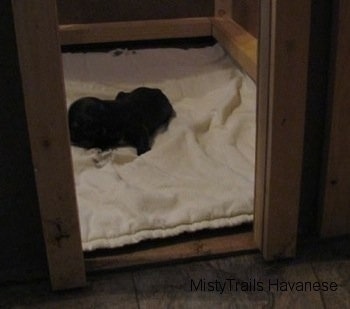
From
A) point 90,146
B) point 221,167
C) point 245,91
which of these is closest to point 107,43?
point 245,91

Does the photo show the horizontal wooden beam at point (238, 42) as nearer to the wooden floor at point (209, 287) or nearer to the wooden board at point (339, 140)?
the wooden board at point (339, 140)

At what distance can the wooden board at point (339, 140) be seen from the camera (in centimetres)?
129

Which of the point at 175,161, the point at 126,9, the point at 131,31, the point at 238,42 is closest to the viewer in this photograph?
the point at 175,161

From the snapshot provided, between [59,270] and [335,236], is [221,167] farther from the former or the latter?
[59,270]

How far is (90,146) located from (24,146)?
69 cm

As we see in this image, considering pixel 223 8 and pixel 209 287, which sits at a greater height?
pixel 223 8

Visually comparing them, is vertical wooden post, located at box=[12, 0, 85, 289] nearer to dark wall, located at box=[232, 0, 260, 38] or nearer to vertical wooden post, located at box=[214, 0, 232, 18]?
dark wall, located at box=[232, 0, 260, 38]

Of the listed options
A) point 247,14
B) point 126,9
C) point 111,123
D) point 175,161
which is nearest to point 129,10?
point 126,9

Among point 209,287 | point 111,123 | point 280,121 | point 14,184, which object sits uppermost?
point 280,121

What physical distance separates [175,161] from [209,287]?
569mm

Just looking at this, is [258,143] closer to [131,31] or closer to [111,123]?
[111,123]

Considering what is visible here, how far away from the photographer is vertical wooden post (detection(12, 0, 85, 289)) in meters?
1.11

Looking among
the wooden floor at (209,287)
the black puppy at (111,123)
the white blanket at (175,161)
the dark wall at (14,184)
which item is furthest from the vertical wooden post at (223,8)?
the dark wall at (14,184)

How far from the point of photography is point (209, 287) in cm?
136
